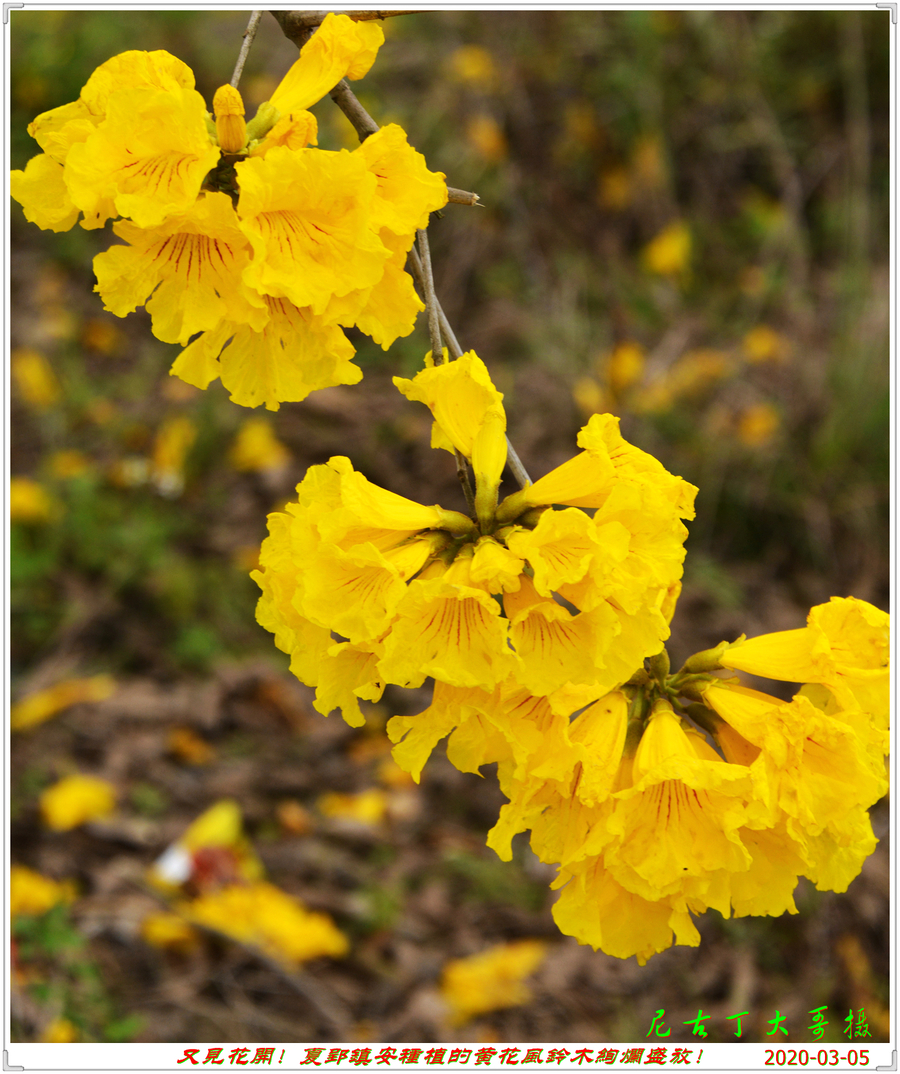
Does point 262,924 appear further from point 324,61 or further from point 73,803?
point 324,61

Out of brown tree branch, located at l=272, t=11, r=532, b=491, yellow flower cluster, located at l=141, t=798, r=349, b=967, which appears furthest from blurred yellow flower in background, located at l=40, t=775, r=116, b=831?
brown tree branch, located at l=272, t=11, r=532, b=491

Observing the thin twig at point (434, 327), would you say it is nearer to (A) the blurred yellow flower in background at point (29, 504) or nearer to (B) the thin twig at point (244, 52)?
(B) the thin twig at point (244, 52)

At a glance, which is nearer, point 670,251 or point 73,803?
point 73,803

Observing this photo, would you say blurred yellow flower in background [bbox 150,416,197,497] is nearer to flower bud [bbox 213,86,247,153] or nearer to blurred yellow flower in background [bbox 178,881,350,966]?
blurred yellow flower in background [bbox 178,881,350,966]

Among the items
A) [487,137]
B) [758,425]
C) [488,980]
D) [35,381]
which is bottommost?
[488,980]

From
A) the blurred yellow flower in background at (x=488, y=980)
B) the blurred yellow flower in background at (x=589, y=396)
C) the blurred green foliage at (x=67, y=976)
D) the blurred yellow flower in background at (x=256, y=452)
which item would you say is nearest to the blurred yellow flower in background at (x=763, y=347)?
the blurred yellow flower in background at (x=589, y=396)

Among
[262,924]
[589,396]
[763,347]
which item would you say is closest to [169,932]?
[262,924]

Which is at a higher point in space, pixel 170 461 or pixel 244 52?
pixel 244 52
